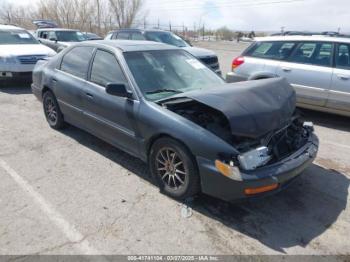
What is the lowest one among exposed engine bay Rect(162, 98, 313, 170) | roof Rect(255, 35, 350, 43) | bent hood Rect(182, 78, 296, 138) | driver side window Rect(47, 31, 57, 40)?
exposed engine bay Rect(162, 98, 313, 170)

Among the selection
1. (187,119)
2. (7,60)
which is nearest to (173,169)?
(187,119)

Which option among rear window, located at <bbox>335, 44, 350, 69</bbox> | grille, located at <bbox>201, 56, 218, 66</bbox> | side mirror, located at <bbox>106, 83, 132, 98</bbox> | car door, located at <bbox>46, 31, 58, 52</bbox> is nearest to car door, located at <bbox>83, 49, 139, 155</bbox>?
side mirror, located at <bbox>106, 83, 132, 98</bbox>

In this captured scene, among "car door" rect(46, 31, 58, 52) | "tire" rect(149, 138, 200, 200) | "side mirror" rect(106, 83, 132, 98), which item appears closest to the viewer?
"tire" rect(149, 138, 200, 200)

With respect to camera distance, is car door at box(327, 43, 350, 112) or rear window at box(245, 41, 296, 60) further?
rear window at box(245, 41, 296, 60)

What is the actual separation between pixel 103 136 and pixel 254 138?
2.20 m

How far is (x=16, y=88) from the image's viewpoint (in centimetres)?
940

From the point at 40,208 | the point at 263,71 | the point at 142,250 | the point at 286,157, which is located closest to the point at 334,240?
the point at 286,157

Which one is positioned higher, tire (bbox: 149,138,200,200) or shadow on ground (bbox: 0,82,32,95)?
tire (bbox: 149,138,200,200)

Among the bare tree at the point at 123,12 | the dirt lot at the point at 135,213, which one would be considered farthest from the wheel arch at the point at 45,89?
the bare tree at the point at 123,12

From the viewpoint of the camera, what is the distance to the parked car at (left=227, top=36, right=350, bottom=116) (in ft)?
19.9

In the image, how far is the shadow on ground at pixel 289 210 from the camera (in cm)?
312

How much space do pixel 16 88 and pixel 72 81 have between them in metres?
5.39

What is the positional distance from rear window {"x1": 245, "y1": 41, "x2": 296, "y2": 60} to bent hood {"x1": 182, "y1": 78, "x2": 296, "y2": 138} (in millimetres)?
3023

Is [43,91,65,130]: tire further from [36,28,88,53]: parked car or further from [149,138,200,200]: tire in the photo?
[36,28,88,53]: parked car
